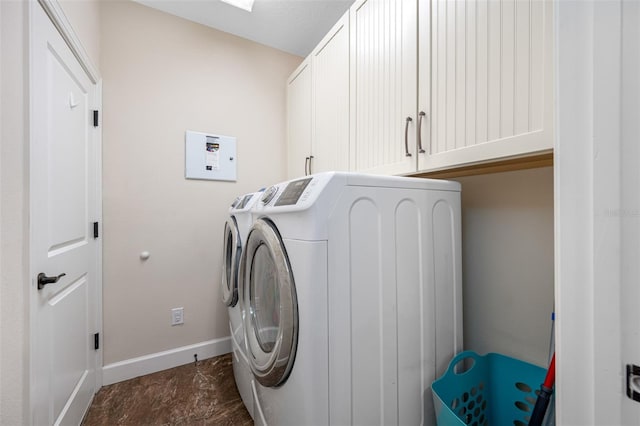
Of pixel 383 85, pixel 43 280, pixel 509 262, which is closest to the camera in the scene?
pixel 43 280

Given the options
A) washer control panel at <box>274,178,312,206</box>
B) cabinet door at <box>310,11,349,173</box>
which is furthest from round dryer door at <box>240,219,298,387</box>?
cabinet door at <box>310,11,349,173</box>

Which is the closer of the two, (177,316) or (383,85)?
(383,85)

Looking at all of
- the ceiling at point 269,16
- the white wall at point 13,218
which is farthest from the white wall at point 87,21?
the white wall at point 13,218

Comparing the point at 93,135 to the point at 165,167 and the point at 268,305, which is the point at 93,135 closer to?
the point at 165,167

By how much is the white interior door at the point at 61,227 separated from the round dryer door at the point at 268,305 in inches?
31.2

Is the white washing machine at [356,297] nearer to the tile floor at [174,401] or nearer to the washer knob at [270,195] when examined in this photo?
the washer knob at [270,195]

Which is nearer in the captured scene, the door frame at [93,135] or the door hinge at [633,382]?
the door hinge at [633,382]

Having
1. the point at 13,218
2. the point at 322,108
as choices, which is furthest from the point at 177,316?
the point at 322,108

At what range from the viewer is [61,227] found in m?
1.27

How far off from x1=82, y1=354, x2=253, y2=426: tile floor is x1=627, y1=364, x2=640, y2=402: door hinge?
5.34ft

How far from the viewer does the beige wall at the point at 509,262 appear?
42.4 inches

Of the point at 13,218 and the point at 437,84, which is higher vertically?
the point at 437,84

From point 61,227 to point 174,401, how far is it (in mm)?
1215

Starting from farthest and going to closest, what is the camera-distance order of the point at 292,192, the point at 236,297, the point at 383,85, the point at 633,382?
the point at 236,297
the point at 383,85
the point at 292,192
the point at 633,382
